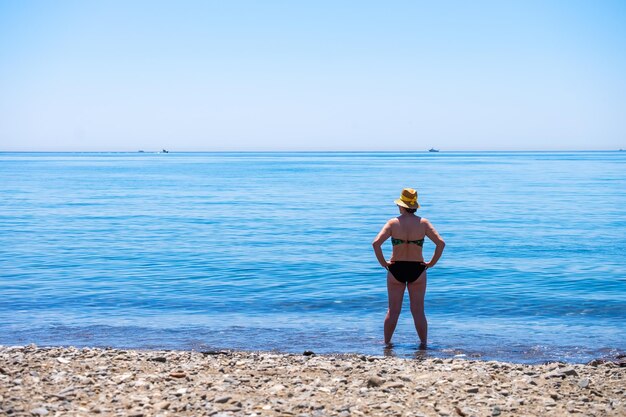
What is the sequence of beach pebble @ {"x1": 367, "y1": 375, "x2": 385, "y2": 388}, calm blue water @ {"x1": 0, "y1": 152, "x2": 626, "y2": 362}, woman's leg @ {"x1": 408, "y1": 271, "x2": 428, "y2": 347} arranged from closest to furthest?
beach pebble @ {"x1": 367, "y1": 375, "x2": 385, "y2": 388}
woman's leg @ {"x1": 408, "y1": 271, "x2": 428, "y2": 347}
calm blue water @ {"x1": 0, "y1": 152, "x2": 626, "y2": 362}

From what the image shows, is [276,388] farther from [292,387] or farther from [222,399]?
[222,399]

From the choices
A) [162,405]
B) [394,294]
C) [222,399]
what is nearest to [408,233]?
[394,294]

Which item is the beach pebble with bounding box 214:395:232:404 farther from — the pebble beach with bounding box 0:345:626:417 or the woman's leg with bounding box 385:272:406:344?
the woman's leg with bounding box 385:272:406:344

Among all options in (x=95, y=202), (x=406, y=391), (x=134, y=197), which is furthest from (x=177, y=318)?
(x=134, y=197)

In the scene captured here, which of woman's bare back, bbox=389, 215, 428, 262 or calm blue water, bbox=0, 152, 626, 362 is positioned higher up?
woman's bare back, bbox=389, 215, 428, 262

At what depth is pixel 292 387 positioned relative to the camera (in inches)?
279

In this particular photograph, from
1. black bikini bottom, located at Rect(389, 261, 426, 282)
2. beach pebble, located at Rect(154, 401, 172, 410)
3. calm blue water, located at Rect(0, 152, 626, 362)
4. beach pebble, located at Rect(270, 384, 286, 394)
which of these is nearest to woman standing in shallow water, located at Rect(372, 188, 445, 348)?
black bikini bottom, located at Rect(389, 261, 426, 282)

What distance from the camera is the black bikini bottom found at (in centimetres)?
1015

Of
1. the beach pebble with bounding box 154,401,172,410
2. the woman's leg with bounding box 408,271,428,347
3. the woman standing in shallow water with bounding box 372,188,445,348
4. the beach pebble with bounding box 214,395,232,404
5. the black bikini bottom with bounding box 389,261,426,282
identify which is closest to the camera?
the beach pebble with bounding box 154,401,172,410

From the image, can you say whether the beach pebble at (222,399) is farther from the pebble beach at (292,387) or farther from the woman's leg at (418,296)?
the woman's leg at (418,296)

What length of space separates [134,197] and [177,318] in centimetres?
3349

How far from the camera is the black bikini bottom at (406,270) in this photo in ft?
33.3

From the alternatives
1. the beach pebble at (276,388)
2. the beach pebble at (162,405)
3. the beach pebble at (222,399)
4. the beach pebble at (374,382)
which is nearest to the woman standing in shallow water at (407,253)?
the beach pebble at (374,382)

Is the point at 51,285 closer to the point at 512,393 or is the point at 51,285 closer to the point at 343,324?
the point at 343,324
